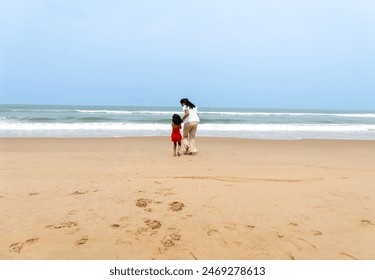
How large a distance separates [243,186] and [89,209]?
240cm

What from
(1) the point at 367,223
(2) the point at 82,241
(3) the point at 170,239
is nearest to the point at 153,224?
(3) the point at 170,239

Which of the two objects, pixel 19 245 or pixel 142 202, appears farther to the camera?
pixel 142 202

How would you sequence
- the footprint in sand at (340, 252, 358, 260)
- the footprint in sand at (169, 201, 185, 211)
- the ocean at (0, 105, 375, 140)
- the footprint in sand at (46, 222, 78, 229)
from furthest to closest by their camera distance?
1. the ocean at (0, 105, 375, 140)
2. the footprint in sand at (169, 201, 185, 211)
3. the footprint in sand at (46, 222, 78, 229)
4. the footprint in sand at (340, 252, 358, 260)

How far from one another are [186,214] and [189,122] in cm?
461

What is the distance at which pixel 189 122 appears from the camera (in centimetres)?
773

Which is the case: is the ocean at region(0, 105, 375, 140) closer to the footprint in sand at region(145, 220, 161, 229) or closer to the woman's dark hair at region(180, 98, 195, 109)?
the woman's dark hair at region(180, 98, 195, 109)

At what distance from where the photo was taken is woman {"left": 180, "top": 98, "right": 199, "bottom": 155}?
7.54m

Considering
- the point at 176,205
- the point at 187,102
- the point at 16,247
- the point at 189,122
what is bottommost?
the point at 16,247

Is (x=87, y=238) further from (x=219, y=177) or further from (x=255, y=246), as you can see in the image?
(x=219, y=177)

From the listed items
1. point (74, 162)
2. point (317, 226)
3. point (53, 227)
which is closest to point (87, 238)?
point (53, 227)

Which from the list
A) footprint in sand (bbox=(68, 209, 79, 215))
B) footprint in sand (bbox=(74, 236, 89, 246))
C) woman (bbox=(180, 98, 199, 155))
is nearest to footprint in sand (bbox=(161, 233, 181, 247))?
footprint in sand (bbox=(74, 236, 89, 246))

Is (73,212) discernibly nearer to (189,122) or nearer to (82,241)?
(82,241)

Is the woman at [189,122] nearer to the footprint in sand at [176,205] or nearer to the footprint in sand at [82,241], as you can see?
the footprint in sand at [176,205]

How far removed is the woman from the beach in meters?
2.34
